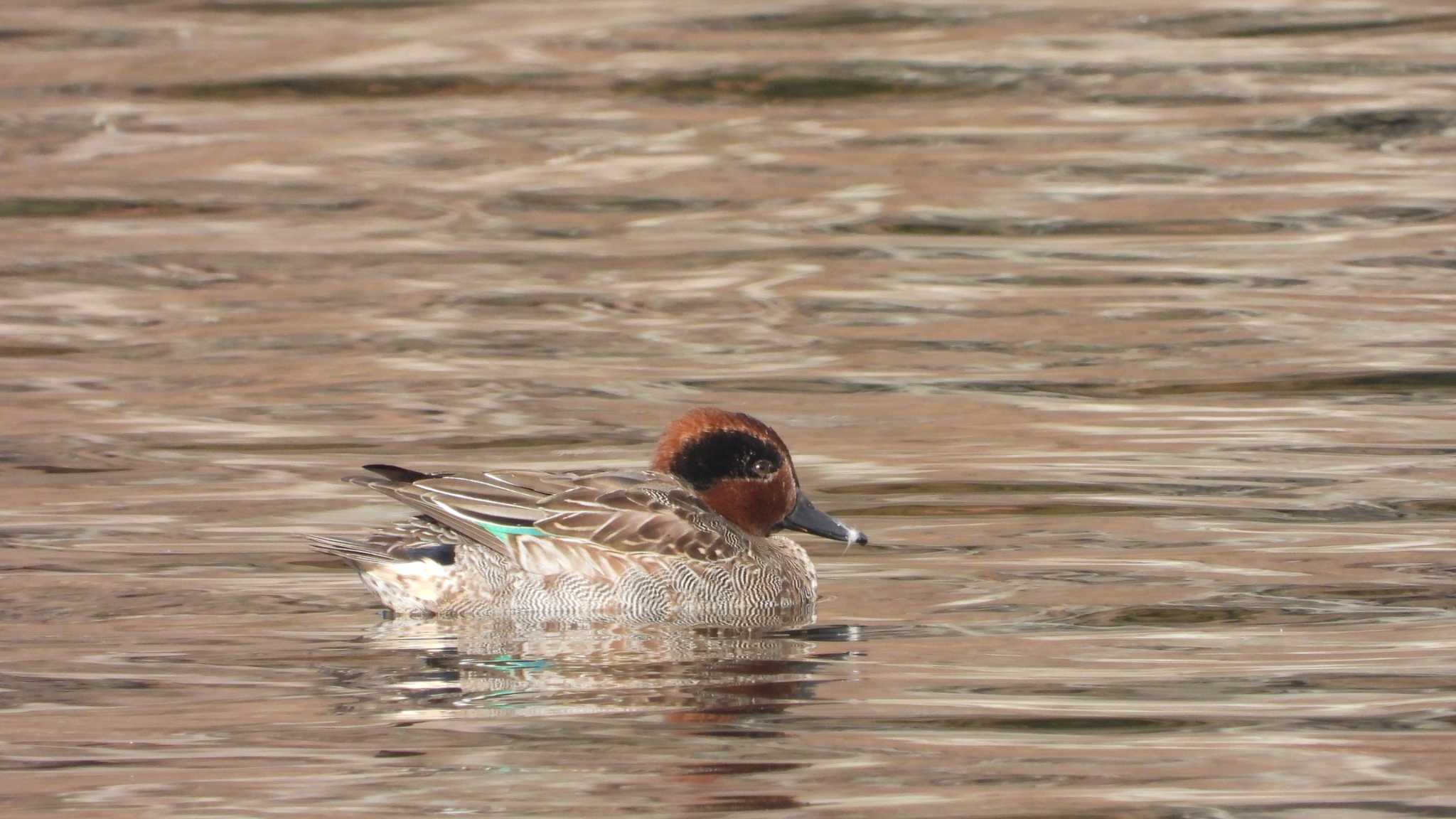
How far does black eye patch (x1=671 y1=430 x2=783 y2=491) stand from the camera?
26.4ft

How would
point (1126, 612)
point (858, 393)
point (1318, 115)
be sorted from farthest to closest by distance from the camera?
point (1318, 115), point (858, 393), point (1126, 612)

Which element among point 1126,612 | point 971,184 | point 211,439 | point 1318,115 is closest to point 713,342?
point 211,439

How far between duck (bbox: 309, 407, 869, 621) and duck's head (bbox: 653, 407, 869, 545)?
8.8 inches

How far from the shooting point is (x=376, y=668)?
683 cm

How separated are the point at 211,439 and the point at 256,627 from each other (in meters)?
2.79

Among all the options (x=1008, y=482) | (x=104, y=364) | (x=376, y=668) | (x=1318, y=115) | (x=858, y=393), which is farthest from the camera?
(x=1318, y=115)

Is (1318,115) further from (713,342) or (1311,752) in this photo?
(1311,752)

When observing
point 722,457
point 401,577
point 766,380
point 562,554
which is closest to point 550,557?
point 562,554

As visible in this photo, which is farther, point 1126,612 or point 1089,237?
point 1089,237

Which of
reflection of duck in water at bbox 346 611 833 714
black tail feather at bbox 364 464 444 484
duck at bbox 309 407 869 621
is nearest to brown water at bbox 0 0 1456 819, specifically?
reflection of duck in water at bbox 346 611 833 714

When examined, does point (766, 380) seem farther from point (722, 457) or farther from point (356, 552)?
point (356, 552)

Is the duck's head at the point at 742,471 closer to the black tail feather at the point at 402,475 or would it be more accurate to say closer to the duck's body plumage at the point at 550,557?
the duck's body plumage at the point at 550,557

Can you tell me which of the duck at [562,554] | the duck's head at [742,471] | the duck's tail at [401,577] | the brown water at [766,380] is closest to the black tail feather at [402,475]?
the duck at [562,554]

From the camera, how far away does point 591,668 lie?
686 cm
